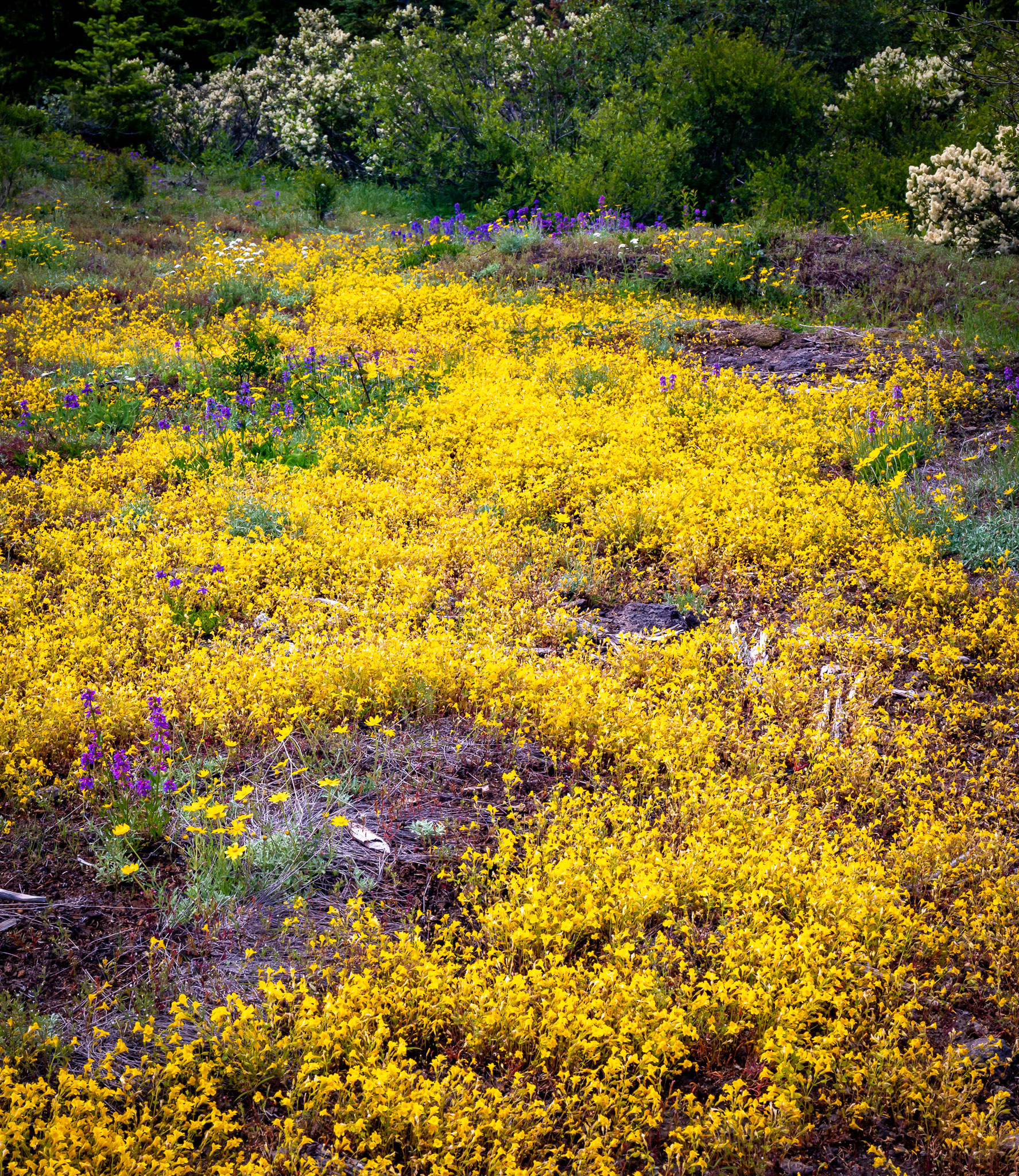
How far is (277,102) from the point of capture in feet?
63.7

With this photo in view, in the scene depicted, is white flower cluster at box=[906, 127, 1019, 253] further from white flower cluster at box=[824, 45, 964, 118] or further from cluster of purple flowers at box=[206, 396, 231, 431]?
cluster of purple flowers at box=[206, 396, 231, 431]

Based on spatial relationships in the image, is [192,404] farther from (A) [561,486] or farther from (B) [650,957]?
(B) [650,957]

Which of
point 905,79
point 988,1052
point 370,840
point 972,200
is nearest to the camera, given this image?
point 988,1052

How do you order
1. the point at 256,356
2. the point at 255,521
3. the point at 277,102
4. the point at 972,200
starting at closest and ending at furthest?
1. the point at 255,521
2. the point at 256,356
3. the point at 972,200
4. the point at 277,102

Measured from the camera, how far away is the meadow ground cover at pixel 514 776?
2.60 metres

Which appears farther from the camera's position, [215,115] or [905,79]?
[215,115]

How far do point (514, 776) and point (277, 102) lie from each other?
67.3ft

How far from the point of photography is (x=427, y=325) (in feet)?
32.8

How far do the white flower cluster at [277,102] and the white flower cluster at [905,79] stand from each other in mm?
10007

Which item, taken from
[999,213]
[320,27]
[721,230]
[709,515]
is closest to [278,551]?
[709,515]

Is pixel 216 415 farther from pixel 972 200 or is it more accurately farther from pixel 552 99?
pixel 552 99

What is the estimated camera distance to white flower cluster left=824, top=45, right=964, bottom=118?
45.2ft

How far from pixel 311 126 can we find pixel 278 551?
16.0 metres

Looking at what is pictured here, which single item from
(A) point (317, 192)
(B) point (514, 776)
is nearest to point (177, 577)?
(B) point (514, 776)
